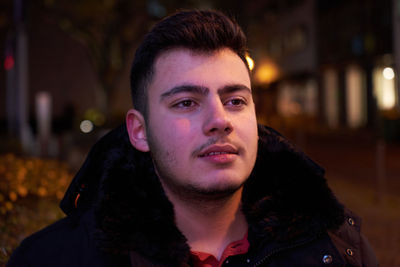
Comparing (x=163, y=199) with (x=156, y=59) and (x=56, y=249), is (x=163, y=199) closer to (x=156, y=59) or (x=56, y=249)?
(x=56, y=249)

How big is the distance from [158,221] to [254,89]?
1420 cm

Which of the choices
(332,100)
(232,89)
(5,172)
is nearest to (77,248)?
(232,89)

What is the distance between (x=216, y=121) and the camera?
222cm

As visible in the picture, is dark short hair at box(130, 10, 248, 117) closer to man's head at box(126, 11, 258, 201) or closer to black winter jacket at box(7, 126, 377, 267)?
man's head at box(126, 11, 258, 201)

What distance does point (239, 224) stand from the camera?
2516mm

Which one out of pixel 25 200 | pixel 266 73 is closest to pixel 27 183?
pixel 25 200

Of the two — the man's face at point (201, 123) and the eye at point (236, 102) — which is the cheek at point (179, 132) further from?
the eye at point (236, 102)

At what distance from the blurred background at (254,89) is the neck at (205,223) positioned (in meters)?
0.98

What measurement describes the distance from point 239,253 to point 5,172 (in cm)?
414

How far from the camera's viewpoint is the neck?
93.9 inches

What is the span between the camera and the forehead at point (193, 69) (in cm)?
230

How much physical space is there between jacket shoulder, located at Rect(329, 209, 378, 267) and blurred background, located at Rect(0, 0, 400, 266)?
1.61 metres

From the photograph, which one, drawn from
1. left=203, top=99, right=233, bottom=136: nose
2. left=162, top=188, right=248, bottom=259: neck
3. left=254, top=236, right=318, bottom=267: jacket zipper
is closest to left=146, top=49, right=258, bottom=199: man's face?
left=203, top=99, right=233, bottom=136: nose

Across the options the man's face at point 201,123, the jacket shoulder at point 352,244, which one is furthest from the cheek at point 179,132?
the jacket shoulder at point 352,244
